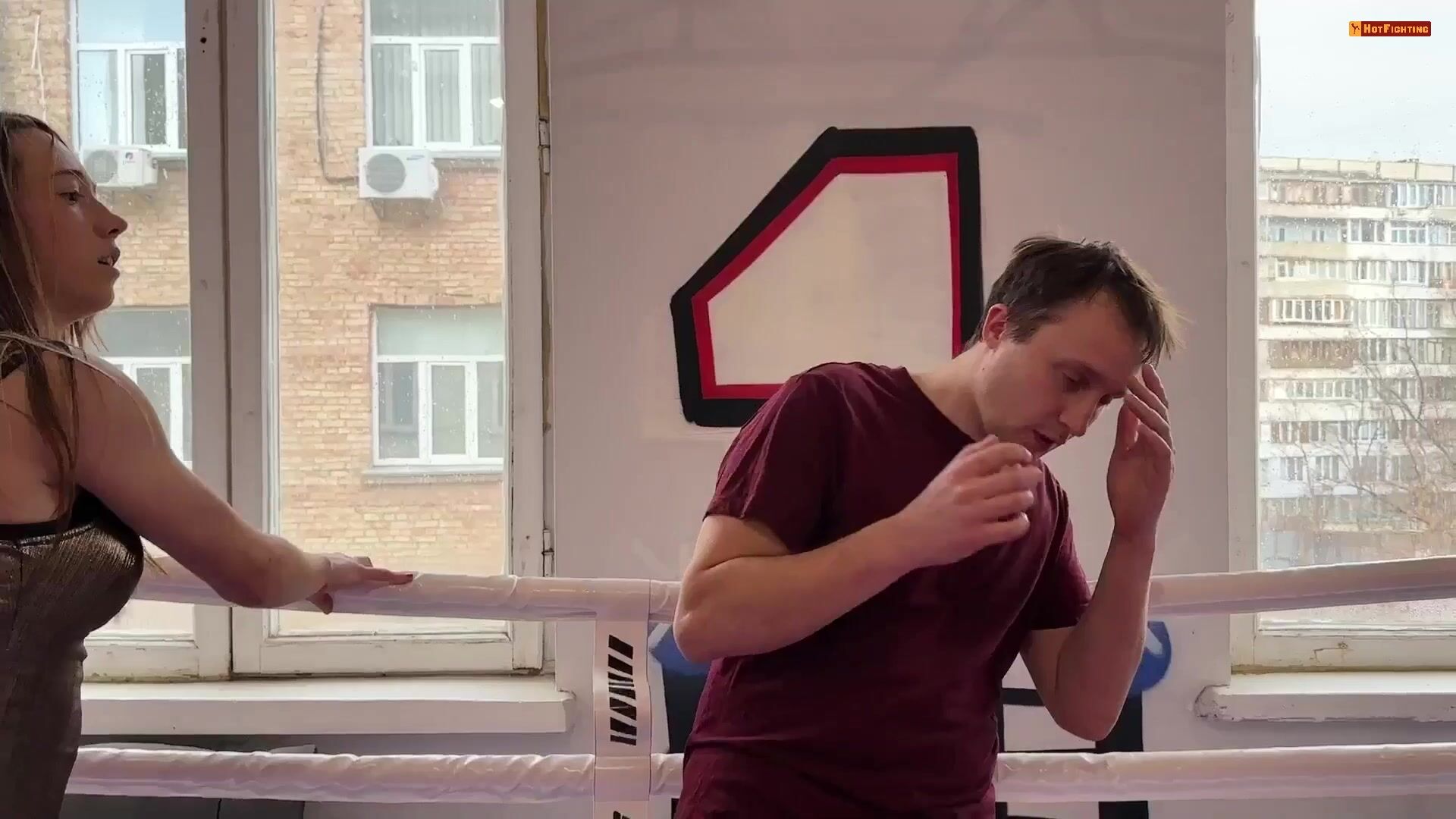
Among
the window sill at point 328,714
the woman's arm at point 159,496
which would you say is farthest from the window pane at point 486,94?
the woman's arm at point 159,496

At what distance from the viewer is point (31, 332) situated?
79 cm

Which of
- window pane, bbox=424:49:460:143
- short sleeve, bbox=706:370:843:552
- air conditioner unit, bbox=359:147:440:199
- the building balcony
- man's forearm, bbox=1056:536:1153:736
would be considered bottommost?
man's forearm, bbox=1056:536:1153:736

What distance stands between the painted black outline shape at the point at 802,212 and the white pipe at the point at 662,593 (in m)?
0.77

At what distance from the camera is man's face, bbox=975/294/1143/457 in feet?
2.93

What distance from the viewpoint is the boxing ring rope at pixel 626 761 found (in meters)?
1.09

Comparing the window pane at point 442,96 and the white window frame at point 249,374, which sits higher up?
the window pane at point 442,96

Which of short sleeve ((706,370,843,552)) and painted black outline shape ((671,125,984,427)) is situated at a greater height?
painted black outline shape ((671,125,984,427))

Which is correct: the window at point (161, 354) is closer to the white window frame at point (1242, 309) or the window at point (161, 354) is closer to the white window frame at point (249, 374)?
the white window frame at point (249, 374)

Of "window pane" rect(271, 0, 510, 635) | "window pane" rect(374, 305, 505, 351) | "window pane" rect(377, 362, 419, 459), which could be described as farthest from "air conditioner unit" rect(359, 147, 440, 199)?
"window pane" rect(377, 362, 419, 459)

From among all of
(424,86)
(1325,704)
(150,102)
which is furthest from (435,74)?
(1325,704)

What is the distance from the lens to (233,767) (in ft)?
3.64

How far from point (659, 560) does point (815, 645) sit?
982 millimetres

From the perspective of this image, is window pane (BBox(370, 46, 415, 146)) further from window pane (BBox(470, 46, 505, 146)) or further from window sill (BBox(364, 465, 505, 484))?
window sill (BBox(364, 465, 505, 484))

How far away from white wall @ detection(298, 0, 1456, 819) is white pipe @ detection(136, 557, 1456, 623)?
704 millimetres
